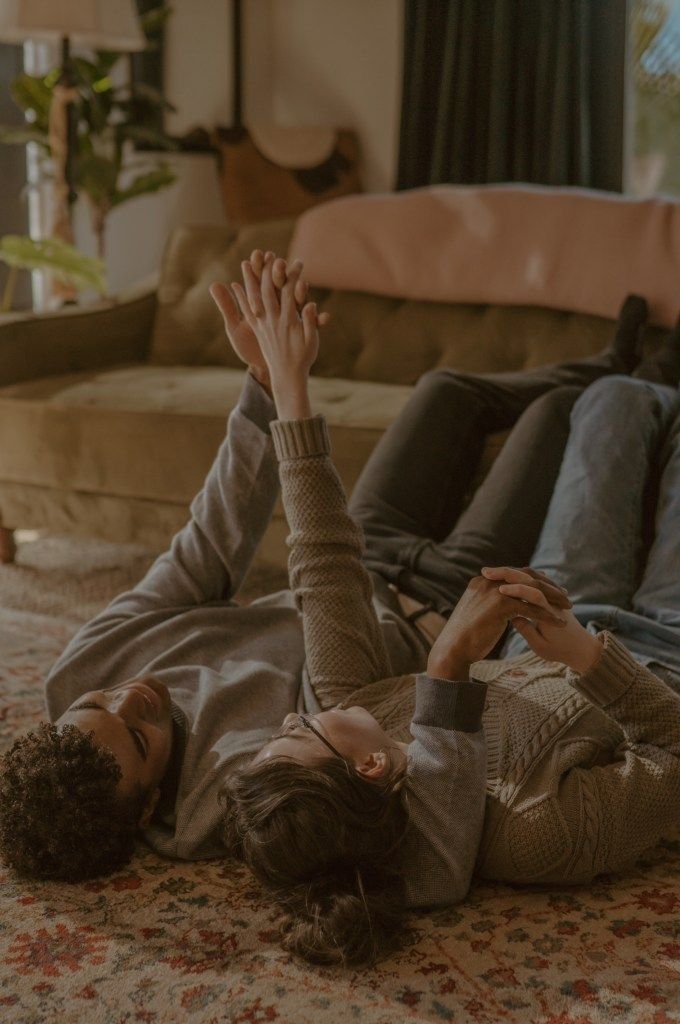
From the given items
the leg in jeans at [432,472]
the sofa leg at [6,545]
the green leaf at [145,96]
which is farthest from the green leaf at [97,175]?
the leg in jeans at [432,472]

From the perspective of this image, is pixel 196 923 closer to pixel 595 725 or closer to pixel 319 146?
pixel 595 725

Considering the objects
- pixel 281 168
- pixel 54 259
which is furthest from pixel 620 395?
pixel 281 168

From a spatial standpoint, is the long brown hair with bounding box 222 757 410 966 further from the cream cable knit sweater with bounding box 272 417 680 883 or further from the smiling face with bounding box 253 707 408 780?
the cream cable knit sweater with bounding box 272 417 680 883

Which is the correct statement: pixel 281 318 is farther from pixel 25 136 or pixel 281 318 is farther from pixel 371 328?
pixel 25 136

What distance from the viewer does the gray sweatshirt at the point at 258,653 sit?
4.03ft

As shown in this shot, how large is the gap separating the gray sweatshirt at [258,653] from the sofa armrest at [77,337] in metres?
1.37

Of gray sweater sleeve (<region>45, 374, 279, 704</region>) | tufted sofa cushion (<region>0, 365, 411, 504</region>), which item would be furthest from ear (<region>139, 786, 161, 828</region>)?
tufted sofa cushion (<region>0, 365, 411, 504</region>)

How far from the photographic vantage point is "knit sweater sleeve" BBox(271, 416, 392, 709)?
56.8 inches

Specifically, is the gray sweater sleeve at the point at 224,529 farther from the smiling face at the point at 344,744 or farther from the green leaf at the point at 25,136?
the green leaf at the point at 25,136

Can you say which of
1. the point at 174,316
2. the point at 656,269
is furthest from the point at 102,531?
the point at 656,269

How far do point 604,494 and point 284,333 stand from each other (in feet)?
1.84

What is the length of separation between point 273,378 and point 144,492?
1.14 m

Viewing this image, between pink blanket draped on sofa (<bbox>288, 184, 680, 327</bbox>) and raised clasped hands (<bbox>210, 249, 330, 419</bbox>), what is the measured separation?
1.32 meters

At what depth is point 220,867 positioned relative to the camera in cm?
139
